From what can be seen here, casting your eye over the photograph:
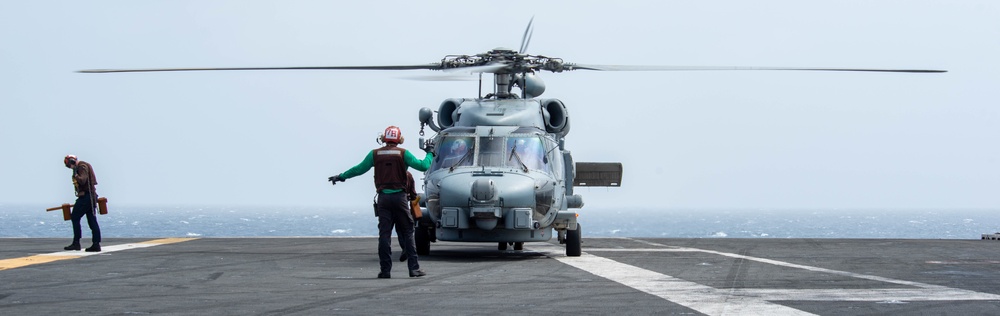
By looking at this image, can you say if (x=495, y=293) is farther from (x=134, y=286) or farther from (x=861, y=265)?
(x=861, y=265)

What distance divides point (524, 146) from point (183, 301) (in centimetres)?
936

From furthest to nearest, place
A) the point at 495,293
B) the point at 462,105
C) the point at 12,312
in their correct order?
the point at 462,105 → the point at 495,293 → the point at 12,312

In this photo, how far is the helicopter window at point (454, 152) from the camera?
750 inches

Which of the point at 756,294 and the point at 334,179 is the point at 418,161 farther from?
the point at 756,294

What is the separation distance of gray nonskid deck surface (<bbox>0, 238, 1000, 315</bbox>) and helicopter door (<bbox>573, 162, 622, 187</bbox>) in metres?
3.05

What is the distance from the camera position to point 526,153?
19141 mm

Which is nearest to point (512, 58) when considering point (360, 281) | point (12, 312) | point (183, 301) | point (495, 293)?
point (360, 281)

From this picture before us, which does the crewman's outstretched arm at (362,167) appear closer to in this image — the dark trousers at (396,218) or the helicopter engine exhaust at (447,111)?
the dark trousers at (396,218)

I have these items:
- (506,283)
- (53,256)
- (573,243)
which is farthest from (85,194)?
(506,283)

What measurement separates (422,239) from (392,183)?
207 inches

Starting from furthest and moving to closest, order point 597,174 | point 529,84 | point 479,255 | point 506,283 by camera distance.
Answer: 1. point 597,174
2. point 529,84
3. point 479,255
4. point 506,283

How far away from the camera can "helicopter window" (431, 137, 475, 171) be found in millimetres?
19047

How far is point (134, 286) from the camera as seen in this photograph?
39.9ft

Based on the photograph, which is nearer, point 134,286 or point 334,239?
point 134,286
